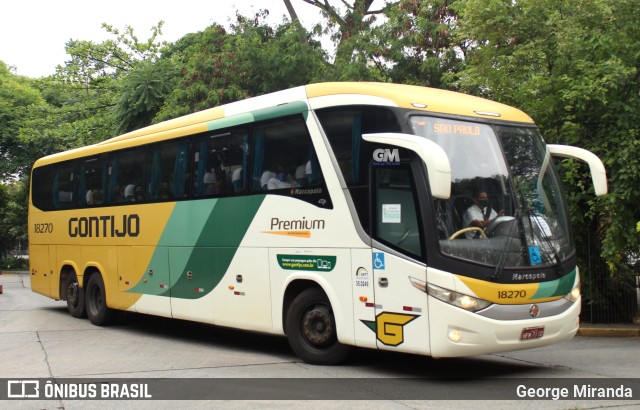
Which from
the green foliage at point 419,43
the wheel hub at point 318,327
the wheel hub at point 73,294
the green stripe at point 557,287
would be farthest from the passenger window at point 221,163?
the green foliage at point 419,43

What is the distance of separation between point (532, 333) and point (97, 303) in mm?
9692

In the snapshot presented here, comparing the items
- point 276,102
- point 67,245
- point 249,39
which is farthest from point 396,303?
point 249,39

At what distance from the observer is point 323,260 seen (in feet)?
31.8

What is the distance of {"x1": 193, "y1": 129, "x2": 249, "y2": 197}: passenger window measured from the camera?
Answer: 1114cm

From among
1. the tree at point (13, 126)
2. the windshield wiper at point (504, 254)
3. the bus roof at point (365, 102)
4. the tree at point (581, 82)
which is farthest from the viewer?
the tree at point (13, 126)

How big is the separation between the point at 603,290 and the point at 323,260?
7.28 meters

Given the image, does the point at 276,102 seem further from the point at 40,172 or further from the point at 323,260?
the point at 40,172

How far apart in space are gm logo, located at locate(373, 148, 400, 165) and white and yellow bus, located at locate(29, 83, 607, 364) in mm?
17

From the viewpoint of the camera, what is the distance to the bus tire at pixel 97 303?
49.1 feet

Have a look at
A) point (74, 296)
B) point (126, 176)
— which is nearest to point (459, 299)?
point (126, 176)

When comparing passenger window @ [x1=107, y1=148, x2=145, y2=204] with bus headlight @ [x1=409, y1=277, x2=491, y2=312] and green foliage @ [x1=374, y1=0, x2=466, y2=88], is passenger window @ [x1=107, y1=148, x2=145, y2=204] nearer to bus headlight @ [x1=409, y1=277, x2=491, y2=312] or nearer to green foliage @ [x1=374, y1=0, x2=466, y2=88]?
bus headlight @ [x1=409, y1=277, x2=491, y2=312]

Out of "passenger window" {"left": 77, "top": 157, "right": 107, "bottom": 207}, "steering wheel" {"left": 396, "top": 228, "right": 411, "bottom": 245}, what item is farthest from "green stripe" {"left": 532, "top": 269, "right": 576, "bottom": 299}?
"passenger window" {"left": 77, "top": 157, "right": 107, "bottom": 207}

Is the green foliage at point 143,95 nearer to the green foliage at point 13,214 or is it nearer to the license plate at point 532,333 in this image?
the license plate at point 532,333

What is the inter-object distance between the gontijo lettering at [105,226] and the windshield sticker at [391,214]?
243 inches
